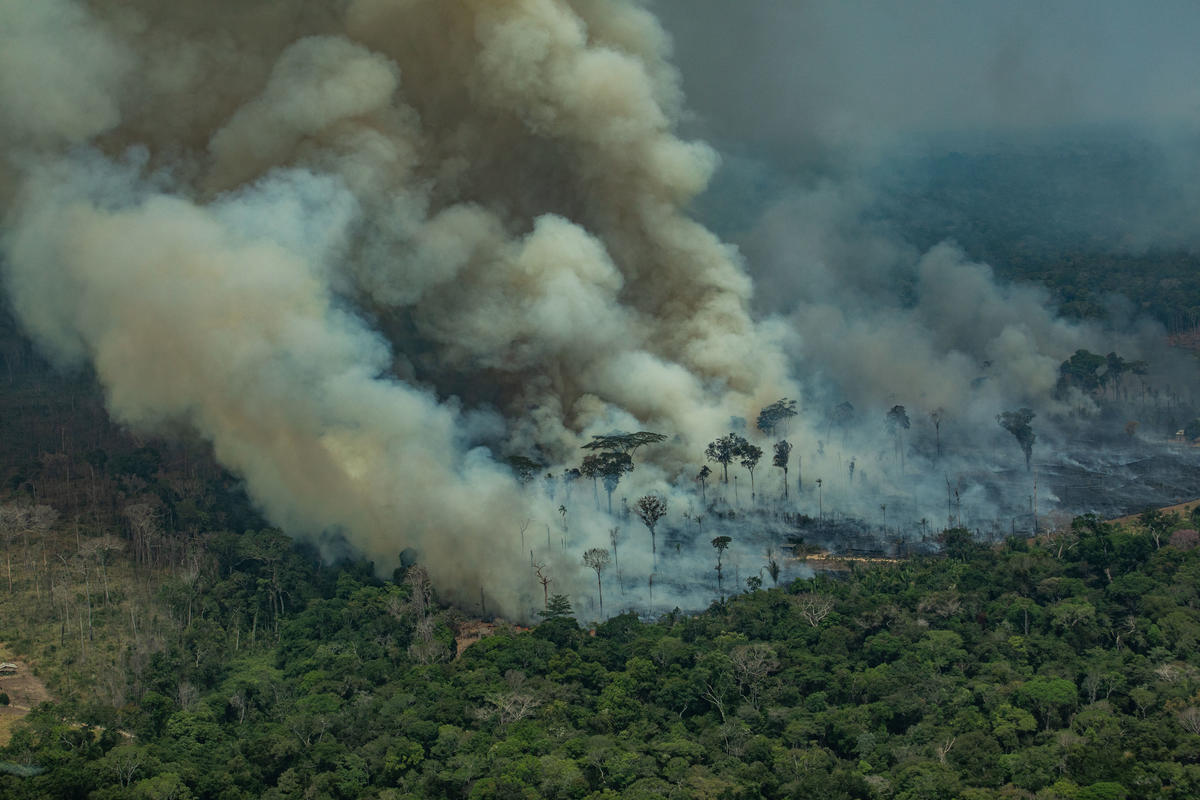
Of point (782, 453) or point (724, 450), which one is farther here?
point (782, 453)

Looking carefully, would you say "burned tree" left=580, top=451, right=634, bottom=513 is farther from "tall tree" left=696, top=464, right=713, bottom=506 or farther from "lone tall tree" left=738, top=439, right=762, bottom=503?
"lone tall tree" left=738, top=439, right=762, bottom=503

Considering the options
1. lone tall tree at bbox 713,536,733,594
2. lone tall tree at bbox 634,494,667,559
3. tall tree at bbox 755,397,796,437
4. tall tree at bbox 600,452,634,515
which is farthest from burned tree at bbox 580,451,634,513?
tall tree at bbox 755,397,796,437

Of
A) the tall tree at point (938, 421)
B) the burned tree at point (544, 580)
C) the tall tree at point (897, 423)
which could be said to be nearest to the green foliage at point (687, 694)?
the burned tree at point (544, 580)

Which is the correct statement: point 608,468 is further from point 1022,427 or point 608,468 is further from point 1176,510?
point 1176,510

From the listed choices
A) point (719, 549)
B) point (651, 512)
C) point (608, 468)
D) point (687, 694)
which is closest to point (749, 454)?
point (719, 549)

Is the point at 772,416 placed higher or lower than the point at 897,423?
lower

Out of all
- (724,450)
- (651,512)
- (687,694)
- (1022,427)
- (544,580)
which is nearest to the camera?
(687,694)

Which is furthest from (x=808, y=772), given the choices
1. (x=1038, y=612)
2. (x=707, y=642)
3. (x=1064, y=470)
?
(x=1064, y=470)

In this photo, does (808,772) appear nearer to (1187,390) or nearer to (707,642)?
(707,642)
